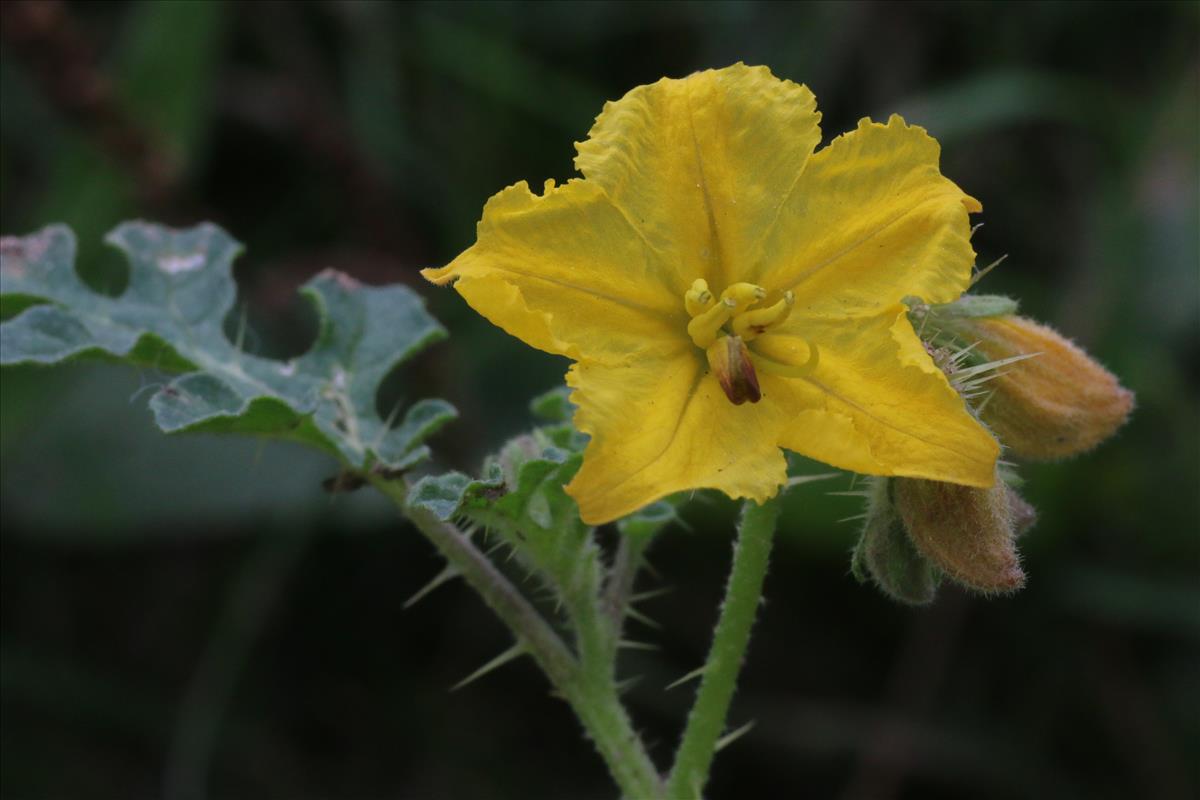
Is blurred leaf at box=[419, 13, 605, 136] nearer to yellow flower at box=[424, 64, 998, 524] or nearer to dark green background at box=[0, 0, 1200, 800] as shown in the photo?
dark green background at box=[0, 0, 1200, 800]

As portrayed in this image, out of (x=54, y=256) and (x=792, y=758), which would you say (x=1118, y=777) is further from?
(x=54, y=256)

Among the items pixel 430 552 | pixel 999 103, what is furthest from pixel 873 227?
pixel 999 103

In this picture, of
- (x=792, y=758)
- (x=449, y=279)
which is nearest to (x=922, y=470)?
(x=449, y=279)

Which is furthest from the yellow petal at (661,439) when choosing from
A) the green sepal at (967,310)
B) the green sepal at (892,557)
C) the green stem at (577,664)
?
the green stem at (577,664)

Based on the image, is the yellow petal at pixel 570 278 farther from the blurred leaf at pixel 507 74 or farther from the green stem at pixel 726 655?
the blurred leaf at pixel 507 74

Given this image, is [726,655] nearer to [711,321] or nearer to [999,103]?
[711,321]
